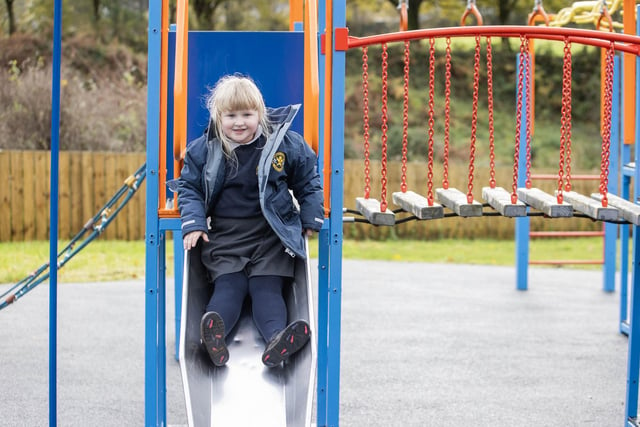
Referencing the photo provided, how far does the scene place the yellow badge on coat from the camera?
3867 millimetres

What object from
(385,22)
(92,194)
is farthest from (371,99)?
(92,194)

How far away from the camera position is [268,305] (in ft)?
12.9

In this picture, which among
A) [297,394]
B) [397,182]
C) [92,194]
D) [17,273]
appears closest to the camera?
[297,394]

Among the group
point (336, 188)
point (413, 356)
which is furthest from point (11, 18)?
point (336, 188)

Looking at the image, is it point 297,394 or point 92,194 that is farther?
point 92,194

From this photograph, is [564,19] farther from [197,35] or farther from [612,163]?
[197,35]

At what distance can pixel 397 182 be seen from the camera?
46.8 feet

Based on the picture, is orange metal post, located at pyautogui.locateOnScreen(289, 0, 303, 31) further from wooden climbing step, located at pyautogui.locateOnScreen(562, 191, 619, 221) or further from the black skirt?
wooden climbing step, located at pyautogui.locateOnScreen(562, 191, 619, 221)

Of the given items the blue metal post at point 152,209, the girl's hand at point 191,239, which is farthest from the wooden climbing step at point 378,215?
the blue metal post at point 152,209

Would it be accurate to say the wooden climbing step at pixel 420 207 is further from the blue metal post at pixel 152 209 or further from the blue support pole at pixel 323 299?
the blue metal post at pixel 152 209

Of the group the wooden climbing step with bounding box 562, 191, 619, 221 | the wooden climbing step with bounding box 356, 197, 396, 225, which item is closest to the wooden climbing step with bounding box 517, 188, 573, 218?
the wooden climbing step with bounding box 562, 191, 619, 221

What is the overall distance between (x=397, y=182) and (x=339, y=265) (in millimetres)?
10283

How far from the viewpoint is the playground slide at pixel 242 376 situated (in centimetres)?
373

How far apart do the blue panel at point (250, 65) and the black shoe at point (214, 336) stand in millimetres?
996
